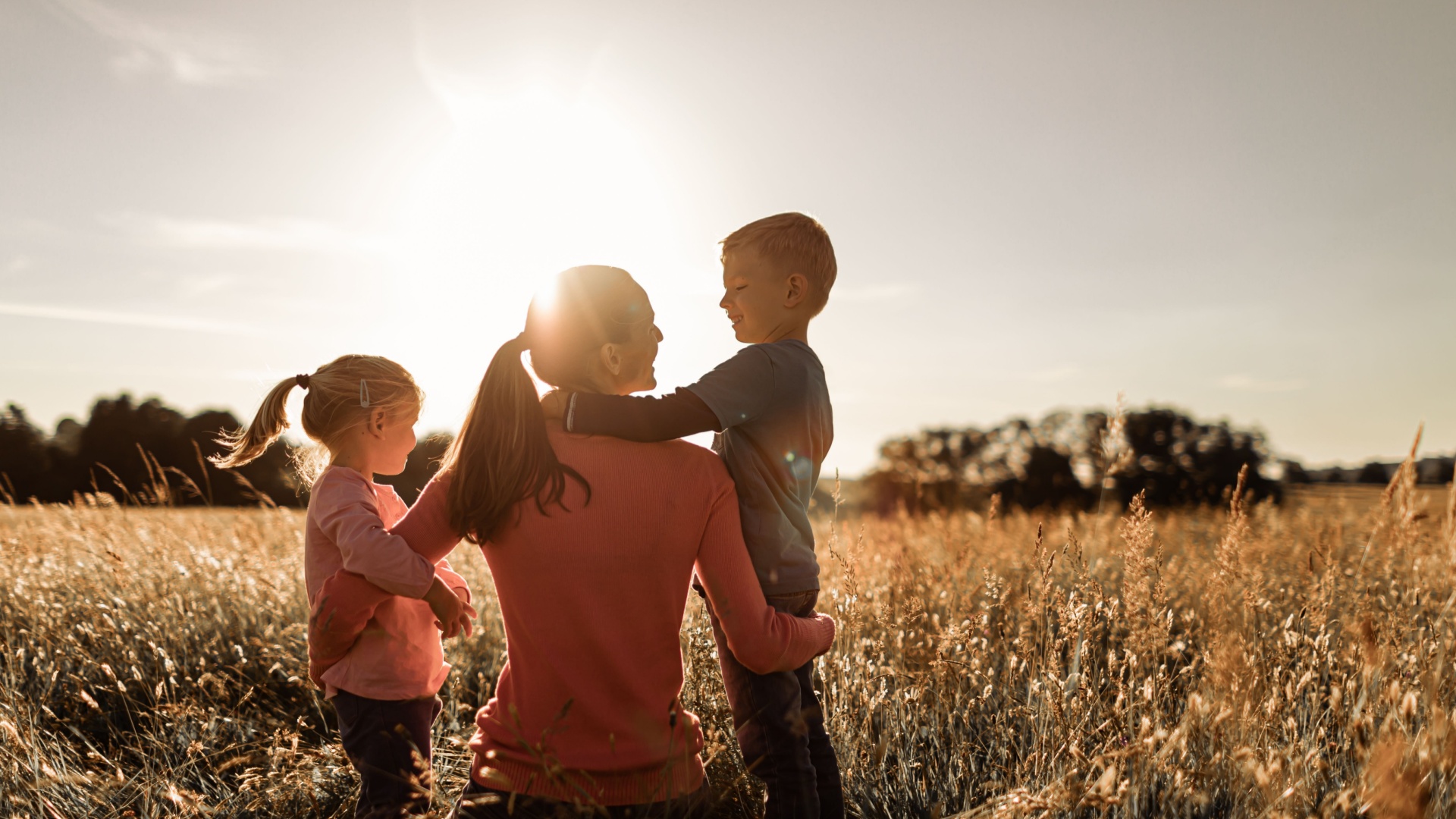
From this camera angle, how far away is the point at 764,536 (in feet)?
7.13

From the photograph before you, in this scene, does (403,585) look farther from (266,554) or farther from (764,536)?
(266,554)

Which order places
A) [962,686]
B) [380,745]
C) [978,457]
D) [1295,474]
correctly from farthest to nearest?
1. [978,457]
2. [1295,474]
3. [962,686]
4. [380,745]

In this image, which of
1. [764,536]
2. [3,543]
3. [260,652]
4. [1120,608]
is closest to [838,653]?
[764,536]

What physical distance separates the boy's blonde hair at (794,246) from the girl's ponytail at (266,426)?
1.44m

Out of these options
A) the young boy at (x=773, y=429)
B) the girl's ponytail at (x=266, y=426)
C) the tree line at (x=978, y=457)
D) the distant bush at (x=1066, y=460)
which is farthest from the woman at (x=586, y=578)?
the distant bush at (x=1066, y=460)

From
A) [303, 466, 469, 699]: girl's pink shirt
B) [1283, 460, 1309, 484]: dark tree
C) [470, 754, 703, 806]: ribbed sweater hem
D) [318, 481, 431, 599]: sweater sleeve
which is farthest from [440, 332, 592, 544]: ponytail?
[1283, 460, 1309, 484]: dark tree

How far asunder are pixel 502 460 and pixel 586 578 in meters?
0.32

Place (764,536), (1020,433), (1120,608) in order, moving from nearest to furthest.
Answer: (764,536) → (1120,608) → (1020,433)

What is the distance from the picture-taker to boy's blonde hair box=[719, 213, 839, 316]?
241cm

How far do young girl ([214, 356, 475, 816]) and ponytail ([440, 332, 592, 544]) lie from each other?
22cm

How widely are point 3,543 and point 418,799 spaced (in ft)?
19.5

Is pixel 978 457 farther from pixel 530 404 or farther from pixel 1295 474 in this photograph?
pixel 530 404

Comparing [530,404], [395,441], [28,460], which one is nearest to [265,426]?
[395,441]

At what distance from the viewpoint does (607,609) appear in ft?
5.74
